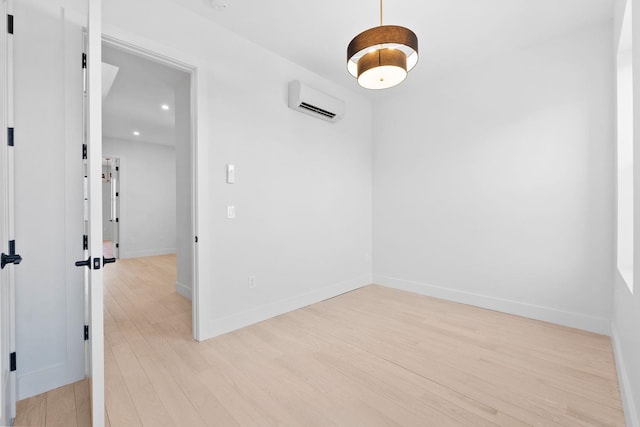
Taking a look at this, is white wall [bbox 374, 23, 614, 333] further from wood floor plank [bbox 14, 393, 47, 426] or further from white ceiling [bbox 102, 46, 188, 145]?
wood floor plank [bbox 14, 393, 47, 426]

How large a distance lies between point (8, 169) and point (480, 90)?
4.10 metres

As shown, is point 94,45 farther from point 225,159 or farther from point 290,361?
point 290,361

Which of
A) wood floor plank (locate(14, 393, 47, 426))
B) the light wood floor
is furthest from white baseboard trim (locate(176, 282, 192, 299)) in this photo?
wood floor plank (locate(14, 393, 47, 426))

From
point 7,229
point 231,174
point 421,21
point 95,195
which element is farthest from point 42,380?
point 421,21

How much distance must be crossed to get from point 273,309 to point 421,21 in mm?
3058

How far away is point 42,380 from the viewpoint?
1818 millimetres

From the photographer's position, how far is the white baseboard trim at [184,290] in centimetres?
370

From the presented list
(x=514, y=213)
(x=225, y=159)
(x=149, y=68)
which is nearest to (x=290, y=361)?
(x=225, y=159)

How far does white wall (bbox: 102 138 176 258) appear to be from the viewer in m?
6.60

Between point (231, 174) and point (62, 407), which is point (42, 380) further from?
point (231, 174)

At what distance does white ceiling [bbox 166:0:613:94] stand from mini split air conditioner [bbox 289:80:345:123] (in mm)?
355

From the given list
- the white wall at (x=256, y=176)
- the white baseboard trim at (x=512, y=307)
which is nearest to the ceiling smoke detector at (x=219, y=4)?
the white wall at (x=256, y=176)

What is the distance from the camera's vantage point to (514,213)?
307cm

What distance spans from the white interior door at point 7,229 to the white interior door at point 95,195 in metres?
0.44
